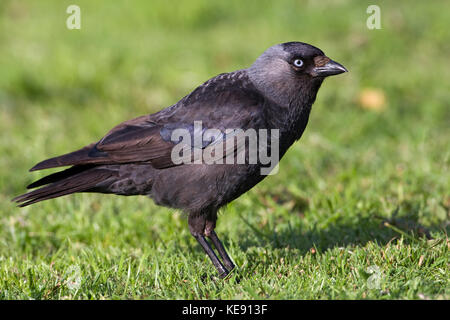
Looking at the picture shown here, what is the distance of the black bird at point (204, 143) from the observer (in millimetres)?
3988

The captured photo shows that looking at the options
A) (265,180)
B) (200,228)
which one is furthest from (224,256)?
(265,180)

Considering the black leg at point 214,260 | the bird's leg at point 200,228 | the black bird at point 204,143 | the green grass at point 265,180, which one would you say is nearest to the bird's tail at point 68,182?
the black bird at point 204,143

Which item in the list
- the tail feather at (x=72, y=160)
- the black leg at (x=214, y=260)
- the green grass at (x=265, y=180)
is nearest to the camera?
the green grass at (x=265, y=180)

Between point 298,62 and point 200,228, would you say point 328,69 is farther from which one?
point 200,228

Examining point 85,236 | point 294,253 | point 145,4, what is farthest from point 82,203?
point 145,4

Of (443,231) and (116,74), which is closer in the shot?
(443,231)

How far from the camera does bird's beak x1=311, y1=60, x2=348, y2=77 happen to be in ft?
13.5

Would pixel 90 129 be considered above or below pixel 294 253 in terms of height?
above

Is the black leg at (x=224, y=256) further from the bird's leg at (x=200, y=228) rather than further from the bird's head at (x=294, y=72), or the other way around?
→ the bird's head at (x=294, y=72)

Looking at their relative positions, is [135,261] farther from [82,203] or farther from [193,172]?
[82,203]

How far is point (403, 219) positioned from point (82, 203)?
9.08 ft

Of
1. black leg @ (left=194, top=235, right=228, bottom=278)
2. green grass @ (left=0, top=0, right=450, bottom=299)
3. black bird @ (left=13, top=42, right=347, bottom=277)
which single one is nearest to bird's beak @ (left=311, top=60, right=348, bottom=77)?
black bird @ (left=13, top=42, right=347, bottom=277)

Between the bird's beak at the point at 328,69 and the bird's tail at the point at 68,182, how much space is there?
5.04 feet
